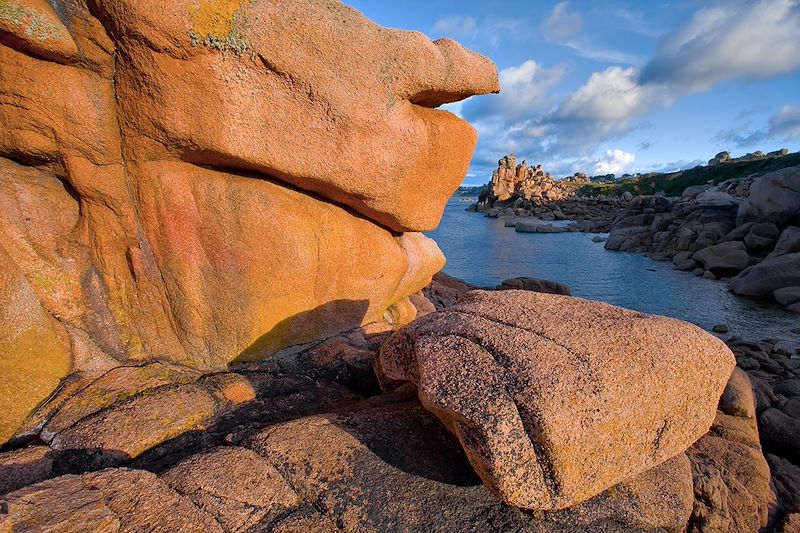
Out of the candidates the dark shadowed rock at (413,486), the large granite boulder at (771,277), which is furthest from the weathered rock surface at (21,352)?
the large granite boulder at (771,277)

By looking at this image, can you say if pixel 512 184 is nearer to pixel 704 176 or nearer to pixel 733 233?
pixel 704 176

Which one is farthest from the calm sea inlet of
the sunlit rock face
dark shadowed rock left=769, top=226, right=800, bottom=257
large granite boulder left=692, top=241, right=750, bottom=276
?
the sunlit rock face

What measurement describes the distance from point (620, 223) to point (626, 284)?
1539 cm

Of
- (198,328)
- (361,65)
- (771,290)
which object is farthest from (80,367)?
(771,290)

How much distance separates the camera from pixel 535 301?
3.52 m

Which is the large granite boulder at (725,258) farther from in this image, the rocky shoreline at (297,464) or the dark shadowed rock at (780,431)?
the rocky shoreline at (297,464)

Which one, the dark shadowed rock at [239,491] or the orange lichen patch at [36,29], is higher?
the orange lichen patch at [36,29]

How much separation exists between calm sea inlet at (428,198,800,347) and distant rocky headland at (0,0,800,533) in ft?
32.2

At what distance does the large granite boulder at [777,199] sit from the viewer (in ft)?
61.1

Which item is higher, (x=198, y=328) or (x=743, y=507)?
(x=198, y=328)

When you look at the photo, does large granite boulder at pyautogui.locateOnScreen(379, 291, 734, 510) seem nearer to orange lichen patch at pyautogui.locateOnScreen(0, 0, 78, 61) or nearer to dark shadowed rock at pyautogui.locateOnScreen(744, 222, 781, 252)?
orange lichen patch at pyautogui.locateOnScreen(0, 0, 78, 61)

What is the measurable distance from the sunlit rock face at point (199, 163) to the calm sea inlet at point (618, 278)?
1239 centimetres

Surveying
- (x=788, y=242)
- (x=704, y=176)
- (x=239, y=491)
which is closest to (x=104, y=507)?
(x=239, y=491)

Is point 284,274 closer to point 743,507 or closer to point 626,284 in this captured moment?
point 743,507
